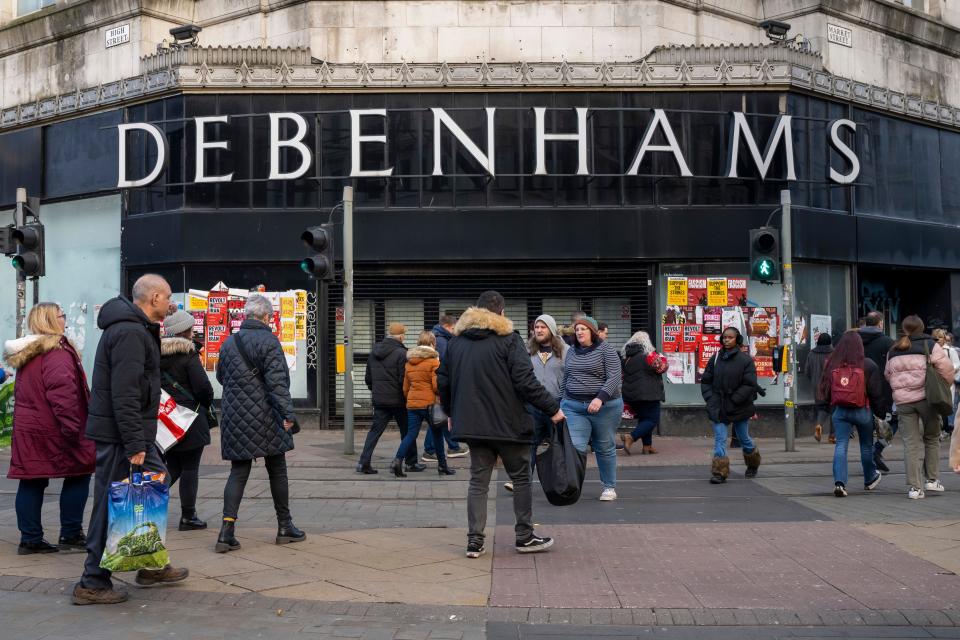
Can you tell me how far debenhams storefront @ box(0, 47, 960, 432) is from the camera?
17.4m

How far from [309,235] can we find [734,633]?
9.01 m

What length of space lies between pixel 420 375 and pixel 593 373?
302cm

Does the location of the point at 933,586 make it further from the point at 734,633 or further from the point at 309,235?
the point at 309,235

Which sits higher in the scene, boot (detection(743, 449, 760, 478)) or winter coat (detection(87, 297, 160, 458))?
winter coat (detection(87, 297, 160, 458))

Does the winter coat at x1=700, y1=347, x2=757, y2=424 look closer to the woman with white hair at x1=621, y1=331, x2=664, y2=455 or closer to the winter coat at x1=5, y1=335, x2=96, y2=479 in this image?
the woman with white hair at x1=621, y1=331, x2=664, y2=455

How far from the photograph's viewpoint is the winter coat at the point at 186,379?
8.37 metres

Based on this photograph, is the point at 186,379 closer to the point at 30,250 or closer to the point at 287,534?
the point at 287,534

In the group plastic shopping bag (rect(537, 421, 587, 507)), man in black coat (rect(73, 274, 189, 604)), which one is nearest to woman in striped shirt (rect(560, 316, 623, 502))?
plastic shopping bag (rect(537, 421, 587, 507))

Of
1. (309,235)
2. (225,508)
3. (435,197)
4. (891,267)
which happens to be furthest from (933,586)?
(891,267)

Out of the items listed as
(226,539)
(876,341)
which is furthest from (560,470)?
(876,341)

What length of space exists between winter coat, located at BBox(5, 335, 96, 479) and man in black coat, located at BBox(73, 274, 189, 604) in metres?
1.27

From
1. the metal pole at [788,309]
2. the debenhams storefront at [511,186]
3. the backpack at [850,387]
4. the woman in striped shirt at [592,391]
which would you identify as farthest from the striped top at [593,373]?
the debenhams storefront at [511,186]

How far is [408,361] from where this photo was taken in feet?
41.3

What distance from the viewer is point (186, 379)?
8438 millimetres
